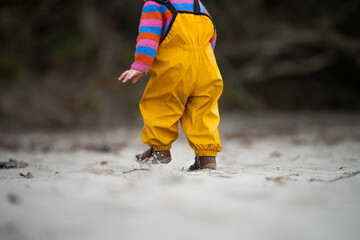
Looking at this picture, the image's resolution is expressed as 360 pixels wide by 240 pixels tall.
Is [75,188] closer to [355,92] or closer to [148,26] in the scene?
[148,26]

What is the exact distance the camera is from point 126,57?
8891 millimetres

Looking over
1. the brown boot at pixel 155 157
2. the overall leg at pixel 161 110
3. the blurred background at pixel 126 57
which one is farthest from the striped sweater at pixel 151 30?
the blurred background at pixel 126 57

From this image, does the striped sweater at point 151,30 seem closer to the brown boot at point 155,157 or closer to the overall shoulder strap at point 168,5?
the overall shoulder strap at point 168,5

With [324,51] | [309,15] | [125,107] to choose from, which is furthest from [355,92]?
[125,107]

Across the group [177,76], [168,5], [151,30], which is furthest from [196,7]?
[177,76]

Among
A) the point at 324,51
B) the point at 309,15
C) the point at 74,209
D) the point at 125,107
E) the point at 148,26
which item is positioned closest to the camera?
the point at 74,209

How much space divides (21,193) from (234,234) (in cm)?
87

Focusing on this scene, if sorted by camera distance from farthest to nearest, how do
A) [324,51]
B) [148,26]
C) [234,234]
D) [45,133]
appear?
[324,51] → [45,133] → [148,26] → [234,234]

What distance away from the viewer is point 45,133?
20.1 feet

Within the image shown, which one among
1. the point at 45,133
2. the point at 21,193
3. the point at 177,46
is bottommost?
the point at 45,133

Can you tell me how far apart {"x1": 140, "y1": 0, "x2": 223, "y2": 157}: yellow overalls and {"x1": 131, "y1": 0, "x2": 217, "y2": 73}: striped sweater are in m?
0.04

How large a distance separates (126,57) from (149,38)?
270 inches

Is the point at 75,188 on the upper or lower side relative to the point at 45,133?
upper

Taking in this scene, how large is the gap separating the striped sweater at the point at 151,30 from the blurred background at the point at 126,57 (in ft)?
15.2
